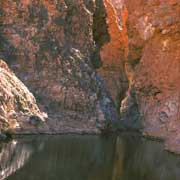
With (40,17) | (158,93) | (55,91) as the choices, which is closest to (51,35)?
(40,17)

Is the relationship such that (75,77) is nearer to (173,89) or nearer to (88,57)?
(88,57)

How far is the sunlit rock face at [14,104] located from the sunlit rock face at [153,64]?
1365 centimetres

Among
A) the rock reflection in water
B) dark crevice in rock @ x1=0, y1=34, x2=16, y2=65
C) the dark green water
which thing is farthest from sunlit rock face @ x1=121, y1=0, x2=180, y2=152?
the rock reflection in water

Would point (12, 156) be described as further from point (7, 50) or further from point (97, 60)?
point (97, 60)

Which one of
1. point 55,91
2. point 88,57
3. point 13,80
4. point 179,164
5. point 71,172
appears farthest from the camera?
point 88,57

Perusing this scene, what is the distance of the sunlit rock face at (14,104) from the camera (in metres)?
49.8

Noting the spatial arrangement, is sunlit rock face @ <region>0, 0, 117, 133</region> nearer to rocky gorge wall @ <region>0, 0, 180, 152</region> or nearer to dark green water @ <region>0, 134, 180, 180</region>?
rocky gorge wall @ <region>0, 0, 180, 152</region>

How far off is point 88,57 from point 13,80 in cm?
1161

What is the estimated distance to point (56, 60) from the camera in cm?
6100

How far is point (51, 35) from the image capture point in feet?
203

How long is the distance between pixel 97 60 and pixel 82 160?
28744 mm

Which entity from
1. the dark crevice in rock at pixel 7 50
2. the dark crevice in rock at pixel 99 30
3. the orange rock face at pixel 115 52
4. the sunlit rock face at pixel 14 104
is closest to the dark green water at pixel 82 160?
the sunlit rock face at pixel 14 104

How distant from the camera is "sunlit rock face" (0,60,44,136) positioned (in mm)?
49812

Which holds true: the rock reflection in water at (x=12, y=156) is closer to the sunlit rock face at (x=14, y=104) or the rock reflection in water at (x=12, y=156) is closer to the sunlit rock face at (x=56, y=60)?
the sunlit rock face at (x=14, y=104)
